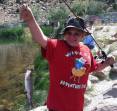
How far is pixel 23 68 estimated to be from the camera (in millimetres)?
24391

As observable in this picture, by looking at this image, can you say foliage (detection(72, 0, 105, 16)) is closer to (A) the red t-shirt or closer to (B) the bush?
(B) the bush

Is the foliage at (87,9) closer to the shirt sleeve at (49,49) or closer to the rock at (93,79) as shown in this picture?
the rock at (93,79)

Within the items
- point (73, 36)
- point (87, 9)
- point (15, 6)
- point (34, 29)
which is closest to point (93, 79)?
point (73, 36)

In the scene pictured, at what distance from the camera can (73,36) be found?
16.2ft

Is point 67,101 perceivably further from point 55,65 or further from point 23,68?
point 23,68

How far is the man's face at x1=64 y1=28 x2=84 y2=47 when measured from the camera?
4941 millimetres

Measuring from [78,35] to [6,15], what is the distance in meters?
97.9

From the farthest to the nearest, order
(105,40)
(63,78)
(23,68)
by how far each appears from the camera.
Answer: (23,68)
(105,40)
(63,78)

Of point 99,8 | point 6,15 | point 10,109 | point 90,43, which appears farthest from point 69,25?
point 6,15

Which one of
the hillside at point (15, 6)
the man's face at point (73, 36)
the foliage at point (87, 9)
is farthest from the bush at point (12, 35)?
the man's face at point (73, 36)

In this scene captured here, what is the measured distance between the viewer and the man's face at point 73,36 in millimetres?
4941

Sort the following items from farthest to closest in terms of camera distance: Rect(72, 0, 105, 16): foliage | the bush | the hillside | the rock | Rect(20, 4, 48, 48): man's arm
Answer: the hillside < Rect(72, 0, 105, 16): foliage < the bush < the rock < Rect(20, 4, 48, 48): man's arm

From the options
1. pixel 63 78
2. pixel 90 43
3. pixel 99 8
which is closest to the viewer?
pixel 63 78

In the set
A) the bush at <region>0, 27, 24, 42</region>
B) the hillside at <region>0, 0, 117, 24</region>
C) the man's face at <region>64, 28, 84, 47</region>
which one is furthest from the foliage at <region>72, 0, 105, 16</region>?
the man's face at <region>64, 28, 84, 47</region>
